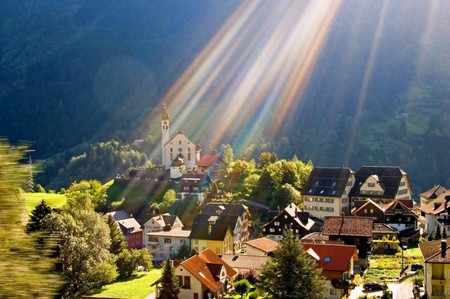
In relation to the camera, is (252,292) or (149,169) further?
(149,169)

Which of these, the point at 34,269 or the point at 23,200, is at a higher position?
the point at 23,200

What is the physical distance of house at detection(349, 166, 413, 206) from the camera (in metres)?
61.1

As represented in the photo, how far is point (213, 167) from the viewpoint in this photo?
79.5m

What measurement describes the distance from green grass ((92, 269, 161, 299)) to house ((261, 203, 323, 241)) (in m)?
11.7

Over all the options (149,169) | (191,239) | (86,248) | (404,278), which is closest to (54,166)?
(149,169)

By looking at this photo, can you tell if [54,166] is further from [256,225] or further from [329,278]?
[329,278]

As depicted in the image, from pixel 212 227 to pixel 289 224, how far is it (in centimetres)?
748

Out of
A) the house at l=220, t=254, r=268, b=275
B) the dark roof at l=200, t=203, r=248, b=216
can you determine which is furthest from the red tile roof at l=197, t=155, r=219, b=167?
the house at l=220, t=254, r=268, b=275

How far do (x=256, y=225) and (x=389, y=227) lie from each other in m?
15.5

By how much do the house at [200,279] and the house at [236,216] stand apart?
13.0m

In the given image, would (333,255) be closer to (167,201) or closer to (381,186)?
(381,186)

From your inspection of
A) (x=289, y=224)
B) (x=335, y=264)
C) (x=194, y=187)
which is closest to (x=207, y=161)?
(x=194, y=187)

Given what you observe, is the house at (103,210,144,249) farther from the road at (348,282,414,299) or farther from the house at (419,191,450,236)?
the road at (348,282,414,299)

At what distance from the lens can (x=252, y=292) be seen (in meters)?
40.2
